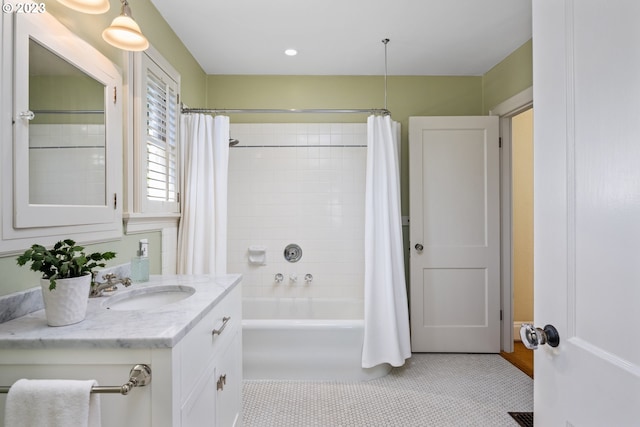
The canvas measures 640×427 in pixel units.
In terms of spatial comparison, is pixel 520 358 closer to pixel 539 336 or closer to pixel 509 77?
pixel 509 77

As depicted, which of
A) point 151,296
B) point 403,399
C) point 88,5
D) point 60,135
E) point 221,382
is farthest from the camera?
point 403,399

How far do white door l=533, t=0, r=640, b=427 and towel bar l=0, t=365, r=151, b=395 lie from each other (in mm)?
1035

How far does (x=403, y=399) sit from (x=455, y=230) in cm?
148

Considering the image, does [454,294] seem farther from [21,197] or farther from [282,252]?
[21,197]

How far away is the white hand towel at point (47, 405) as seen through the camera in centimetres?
80

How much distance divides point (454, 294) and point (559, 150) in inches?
96.0

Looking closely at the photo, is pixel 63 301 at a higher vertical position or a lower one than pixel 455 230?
lower

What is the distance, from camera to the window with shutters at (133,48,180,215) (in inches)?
73.3

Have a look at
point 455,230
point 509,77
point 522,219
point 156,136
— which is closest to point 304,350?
point 455,230

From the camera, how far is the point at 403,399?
87.2 inches

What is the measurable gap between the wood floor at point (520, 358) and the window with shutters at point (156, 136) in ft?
9.65

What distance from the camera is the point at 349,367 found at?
2.43m

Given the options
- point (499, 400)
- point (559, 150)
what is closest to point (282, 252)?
point (499, 400)

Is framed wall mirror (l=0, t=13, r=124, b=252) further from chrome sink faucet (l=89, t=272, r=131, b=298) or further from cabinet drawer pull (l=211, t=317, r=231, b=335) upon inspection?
cabinet drawer pull (l=211, t=317, r=231, b=335)
